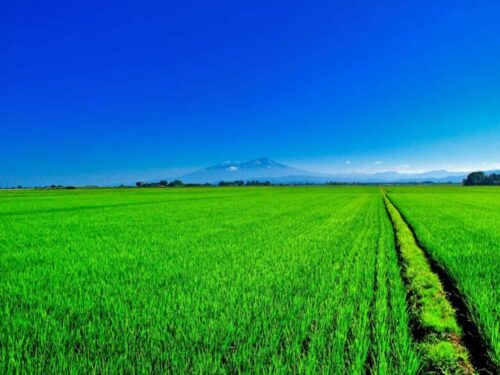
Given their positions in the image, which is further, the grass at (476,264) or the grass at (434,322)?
the grass at (476,264)

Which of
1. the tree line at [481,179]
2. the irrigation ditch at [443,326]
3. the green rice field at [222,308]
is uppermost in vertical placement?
the tree line at [481,179]

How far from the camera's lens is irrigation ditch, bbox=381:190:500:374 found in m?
3.37

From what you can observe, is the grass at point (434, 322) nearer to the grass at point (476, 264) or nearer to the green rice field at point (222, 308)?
the green rice field at point (222, 308)

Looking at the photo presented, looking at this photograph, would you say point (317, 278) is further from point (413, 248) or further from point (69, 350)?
point (413, 248)

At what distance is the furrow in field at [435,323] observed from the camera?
3.38m

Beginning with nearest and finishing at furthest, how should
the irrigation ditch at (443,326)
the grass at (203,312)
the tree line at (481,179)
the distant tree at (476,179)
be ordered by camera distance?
the grass at (203,312) < the irrigation ditch at (443,326) < the tree line at (481,179) < the distant tree at (476,179)

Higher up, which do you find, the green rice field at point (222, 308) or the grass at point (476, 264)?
the green rice field at point (222, 308)

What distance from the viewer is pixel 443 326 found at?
421cm

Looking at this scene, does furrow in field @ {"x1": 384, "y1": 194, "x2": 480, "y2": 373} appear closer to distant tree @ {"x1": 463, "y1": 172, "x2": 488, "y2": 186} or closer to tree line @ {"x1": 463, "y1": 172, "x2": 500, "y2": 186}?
tree line @ {"x1": 463, "y1": 172, "x2": 500, "y2": 186}

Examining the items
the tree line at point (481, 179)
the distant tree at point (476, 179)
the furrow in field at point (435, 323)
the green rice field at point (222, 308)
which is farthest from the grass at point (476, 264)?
the distant tree at point (476, 179)

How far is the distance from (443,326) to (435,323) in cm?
10

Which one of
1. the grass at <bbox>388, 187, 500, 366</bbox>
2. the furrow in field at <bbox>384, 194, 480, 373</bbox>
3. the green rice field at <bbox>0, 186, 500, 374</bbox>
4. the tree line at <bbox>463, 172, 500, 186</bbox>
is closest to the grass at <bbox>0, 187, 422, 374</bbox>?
the green rice field at <bbox>0, 186, 500, 374</bbox>

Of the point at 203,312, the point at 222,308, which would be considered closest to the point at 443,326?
the point at 222,308

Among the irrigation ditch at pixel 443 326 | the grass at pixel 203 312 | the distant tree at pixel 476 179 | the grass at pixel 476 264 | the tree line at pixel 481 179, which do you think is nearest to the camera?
the grass at pixel 203 312
